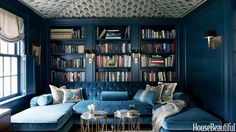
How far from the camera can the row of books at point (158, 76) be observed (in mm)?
5395

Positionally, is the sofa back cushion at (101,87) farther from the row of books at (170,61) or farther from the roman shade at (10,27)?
the roman shade at (10,27)

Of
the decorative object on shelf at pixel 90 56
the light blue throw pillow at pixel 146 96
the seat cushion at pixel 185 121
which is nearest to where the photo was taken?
the seat cushion at pixel 185 121

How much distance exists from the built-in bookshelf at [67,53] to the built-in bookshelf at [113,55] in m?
0.41

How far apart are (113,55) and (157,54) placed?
1126 mm

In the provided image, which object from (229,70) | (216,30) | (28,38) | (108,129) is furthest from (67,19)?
(229,70)

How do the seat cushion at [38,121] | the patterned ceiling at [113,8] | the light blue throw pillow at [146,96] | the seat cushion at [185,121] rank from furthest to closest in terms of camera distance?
the patterned ceiling at [113,8], the light blue throw pillow at [146,96], the seat cushion at [185,121], the seat cushion at [38,121]

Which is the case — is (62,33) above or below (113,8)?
below

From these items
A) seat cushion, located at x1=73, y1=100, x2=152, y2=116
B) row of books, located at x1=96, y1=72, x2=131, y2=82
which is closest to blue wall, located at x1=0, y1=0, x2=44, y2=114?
seat cushion, located at x1=73, y1=100, x2=152, y2=116

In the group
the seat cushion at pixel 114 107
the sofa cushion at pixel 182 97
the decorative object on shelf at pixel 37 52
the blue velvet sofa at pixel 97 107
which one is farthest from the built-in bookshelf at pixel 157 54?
the decorative object on shelf at pixel 37 52

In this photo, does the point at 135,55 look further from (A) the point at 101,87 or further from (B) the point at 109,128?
(B) the point at 109,128

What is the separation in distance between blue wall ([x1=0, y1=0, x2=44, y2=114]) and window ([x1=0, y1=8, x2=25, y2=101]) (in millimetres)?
136

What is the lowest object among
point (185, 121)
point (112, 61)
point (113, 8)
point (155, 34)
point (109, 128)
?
point (109, 128)

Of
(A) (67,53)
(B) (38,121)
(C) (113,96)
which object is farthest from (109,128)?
(A) (67,53)

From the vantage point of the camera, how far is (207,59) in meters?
4.04
